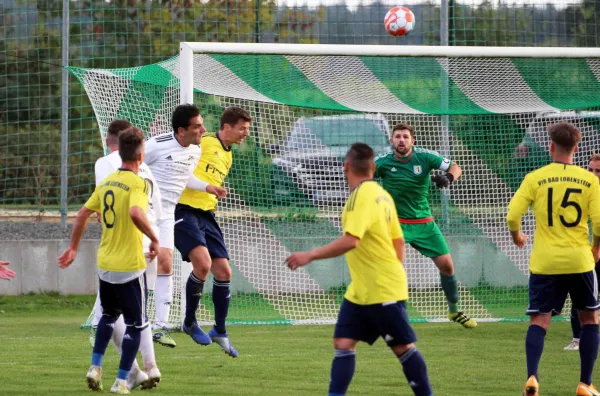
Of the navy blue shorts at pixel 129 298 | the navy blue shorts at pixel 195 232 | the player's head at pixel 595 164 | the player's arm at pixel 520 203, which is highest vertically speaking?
the player's head at pixel 595 164

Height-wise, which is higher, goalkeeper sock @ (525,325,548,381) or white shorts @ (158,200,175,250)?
white shorts @ (158,200,175,250)

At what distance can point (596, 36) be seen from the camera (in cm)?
1467

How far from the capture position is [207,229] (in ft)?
30.8

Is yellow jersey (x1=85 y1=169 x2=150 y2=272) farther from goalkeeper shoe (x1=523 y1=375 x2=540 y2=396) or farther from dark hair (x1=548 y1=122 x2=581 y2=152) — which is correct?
dark hair (x1=548 y1=122 x2=581 y2=152)

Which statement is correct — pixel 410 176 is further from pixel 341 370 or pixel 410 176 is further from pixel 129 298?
pixel 341 370

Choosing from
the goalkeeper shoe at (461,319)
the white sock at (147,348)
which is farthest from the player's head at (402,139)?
the white sock at (147,348)

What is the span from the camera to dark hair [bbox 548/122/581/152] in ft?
23.3

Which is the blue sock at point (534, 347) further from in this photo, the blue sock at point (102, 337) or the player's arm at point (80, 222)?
the player's arm at point (80, 222)

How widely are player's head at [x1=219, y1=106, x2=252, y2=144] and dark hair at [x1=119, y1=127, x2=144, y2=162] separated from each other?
7.97ft

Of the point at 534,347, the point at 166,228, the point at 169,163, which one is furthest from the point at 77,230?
the point at 534,347

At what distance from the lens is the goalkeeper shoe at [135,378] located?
7207 mm

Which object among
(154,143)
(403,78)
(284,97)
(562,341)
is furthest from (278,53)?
(562,341)

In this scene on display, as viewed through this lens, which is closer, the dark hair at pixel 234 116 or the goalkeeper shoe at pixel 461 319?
the dark hair at pixel 234 116

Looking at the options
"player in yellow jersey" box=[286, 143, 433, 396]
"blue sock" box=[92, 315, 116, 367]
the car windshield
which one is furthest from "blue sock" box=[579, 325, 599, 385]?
the car windshield
